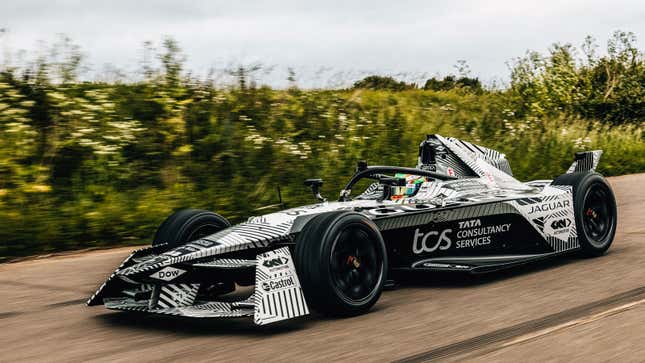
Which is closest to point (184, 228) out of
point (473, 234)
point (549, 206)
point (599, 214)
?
point (473, 234)

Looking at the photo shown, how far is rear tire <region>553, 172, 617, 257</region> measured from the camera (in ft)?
26.4

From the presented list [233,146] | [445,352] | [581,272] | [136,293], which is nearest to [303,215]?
[136,293]

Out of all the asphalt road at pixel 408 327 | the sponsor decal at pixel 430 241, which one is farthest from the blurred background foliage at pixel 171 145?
the sponsor decal at pixel 430 241

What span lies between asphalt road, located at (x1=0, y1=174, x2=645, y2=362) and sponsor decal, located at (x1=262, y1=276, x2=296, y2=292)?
0.96 feet

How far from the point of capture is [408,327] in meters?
5.59

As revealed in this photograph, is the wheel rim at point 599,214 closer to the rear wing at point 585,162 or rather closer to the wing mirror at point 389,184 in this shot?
the rear wing at point 585,162

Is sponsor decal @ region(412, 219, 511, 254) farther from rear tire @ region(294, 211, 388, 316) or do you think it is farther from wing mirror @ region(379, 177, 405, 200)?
rear tire @ region(294, 211, 388, 316)

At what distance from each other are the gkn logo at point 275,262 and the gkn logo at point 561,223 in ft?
10.5

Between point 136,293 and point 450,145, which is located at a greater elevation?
point 450,145

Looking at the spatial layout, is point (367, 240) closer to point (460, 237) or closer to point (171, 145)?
point (460, 237)

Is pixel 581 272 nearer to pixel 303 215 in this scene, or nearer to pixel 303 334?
pixel 303 215

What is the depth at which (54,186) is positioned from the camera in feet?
37.9

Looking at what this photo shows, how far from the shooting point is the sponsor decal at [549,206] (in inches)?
302

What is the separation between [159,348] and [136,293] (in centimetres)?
94
